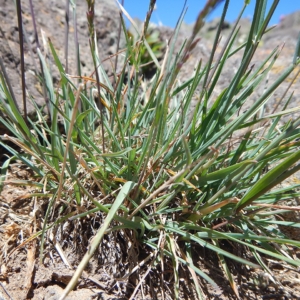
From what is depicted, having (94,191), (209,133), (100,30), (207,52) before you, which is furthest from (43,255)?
(207,52)

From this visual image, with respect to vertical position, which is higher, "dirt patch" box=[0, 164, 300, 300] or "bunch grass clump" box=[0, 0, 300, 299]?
"bunch grass clump" box=[0, 0, 300, 299]

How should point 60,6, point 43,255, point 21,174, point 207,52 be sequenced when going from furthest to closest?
1. point 207,52
2. point 60,6
3. point 21,174
4. point 43,255

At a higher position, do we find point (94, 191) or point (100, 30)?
point (100, 30)

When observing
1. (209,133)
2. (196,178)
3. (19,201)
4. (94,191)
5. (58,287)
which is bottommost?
(58,287)

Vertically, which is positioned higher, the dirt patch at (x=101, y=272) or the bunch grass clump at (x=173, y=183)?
the bunch grass clump at (x=173, y=183)

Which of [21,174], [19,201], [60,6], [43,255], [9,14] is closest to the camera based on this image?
[43,255]

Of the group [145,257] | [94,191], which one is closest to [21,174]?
[94,191]

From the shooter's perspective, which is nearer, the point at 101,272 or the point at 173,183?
the point at 173,183

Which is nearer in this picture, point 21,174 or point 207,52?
point 21,174

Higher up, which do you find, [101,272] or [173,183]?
[173,183]

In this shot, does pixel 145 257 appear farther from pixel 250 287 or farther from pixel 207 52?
pixel 207 52
